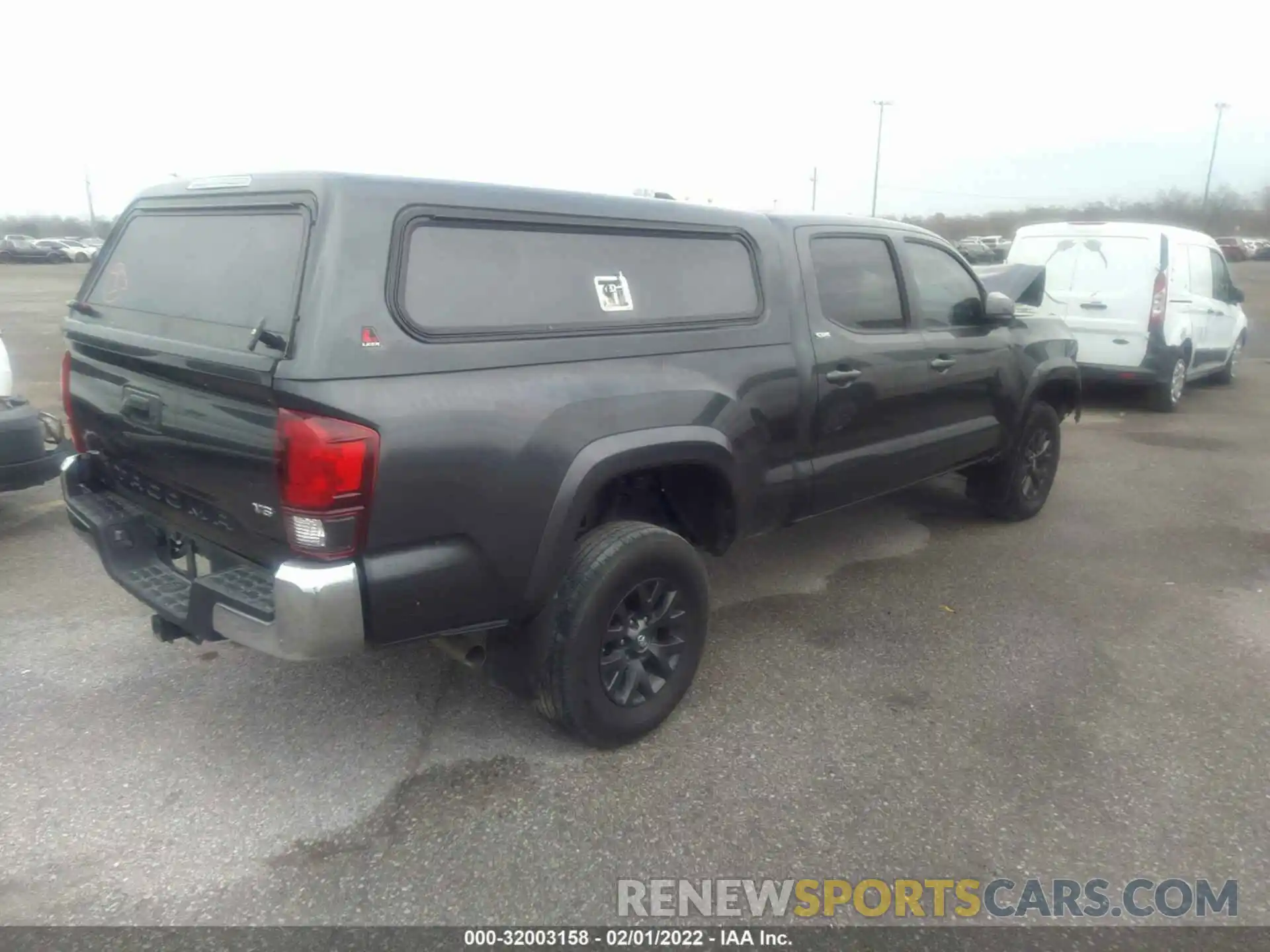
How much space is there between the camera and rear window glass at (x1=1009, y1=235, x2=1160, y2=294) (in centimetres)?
923

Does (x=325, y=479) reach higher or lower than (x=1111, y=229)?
lower

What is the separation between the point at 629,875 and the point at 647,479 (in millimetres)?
1440

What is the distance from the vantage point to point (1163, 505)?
643 centimetres

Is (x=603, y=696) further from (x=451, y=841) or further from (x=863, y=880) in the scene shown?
(x=863, y=880)

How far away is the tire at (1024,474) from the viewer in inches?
224

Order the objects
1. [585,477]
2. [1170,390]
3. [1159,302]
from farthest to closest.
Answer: [1170,390] → [1159,302] → [585,477]

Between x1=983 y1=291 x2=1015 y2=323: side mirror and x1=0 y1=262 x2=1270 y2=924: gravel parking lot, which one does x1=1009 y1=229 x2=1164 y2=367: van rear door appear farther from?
x1=983 y1=291 x2=1015 y2=323: side mirror

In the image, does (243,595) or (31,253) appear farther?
(31,253)

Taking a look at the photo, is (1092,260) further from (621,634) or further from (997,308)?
(621,634)

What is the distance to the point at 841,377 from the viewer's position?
4.09 metres

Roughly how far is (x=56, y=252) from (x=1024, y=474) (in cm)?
5207

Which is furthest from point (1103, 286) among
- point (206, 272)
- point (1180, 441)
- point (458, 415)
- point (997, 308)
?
point (206, 272)

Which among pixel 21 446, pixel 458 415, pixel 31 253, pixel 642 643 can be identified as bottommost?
pixel 31 253

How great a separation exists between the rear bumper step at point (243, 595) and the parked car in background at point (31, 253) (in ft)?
166
